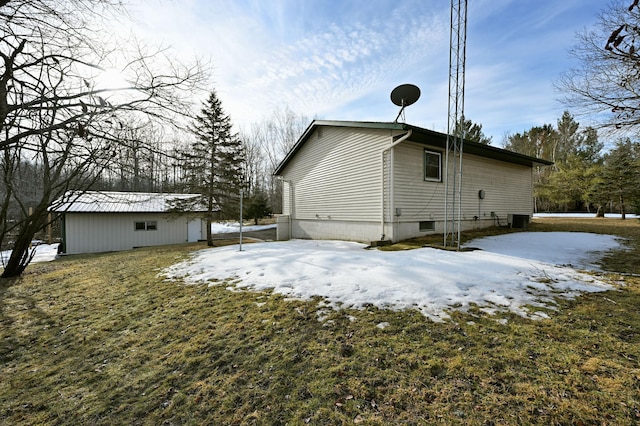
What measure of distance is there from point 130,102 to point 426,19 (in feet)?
28.0

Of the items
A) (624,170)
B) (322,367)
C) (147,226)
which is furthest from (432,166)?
(147,226)

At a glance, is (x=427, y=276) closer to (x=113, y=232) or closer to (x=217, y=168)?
(x=217, y=168)

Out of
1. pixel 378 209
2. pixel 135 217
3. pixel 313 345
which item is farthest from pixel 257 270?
pixel 135 217

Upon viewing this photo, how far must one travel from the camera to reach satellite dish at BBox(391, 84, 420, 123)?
9.71 m

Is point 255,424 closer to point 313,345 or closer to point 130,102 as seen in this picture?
point 313,345

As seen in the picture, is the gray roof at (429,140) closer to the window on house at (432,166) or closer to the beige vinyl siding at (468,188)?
the beige vinyl siding at (468,188)

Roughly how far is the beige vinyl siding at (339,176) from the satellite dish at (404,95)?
1414mm

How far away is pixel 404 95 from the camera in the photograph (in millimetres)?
9859

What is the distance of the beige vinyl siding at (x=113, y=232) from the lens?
16531 mm

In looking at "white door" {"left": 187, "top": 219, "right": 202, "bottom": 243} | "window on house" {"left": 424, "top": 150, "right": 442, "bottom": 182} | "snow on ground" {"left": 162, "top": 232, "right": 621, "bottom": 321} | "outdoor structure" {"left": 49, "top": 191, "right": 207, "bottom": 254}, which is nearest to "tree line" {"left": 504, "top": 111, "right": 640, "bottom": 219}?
"window on house" {"left": 424, "top": 150, "right": 442, "bottom": 182}

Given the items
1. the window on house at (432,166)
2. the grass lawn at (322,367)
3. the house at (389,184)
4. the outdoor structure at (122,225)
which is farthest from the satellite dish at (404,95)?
the outdoor structure at (122,225)

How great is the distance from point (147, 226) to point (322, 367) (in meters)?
19.5

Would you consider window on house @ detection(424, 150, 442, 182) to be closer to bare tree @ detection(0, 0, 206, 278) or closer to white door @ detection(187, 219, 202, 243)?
bare tree @ detection(0, 0, 206, 278)

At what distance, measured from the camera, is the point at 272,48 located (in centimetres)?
841
